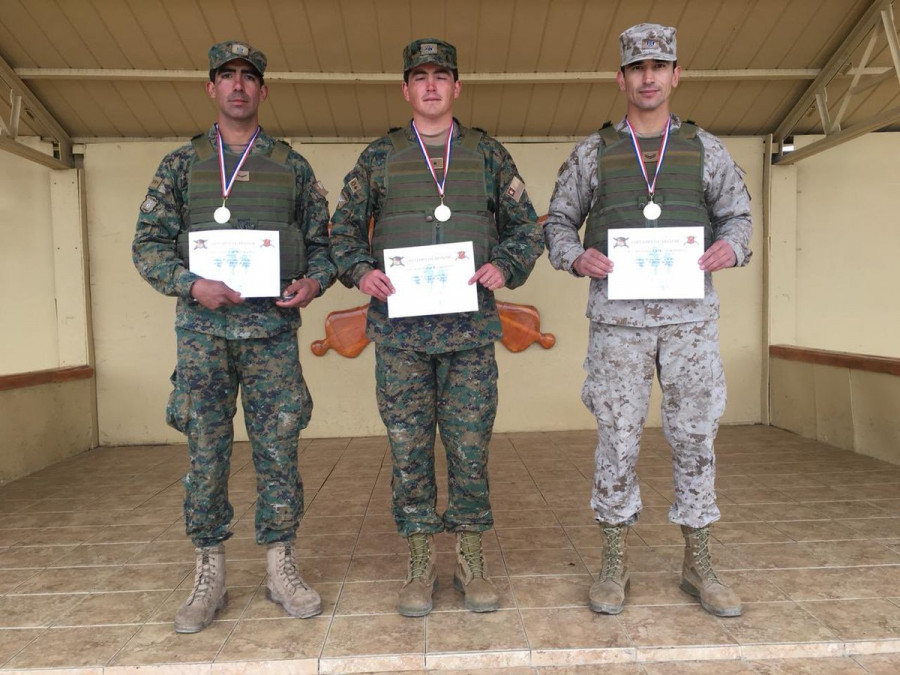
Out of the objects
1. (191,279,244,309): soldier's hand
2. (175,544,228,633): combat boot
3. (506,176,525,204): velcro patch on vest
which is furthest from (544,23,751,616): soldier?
(175,544,228,633): combat boot

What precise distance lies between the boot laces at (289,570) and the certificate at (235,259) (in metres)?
0.85

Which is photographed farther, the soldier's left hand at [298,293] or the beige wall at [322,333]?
the beige wall at [322,333]

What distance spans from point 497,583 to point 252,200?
5.04 feet

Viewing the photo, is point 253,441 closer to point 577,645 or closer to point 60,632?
point 60,632

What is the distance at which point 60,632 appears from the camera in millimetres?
2002

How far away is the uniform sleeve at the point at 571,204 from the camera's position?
7.04 feet

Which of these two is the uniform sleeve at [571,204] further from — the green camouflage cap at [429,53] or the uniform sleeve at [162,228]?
the uniform sleeve at [162,228]

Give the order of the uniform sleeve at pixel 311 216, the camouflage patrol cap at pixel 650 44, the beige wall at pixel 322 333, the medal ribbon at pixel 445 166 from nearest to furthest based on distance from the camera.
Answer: the camouflage patrol cap at pixel 650 44 < the medal ribbon at pixel 445 166 < the uniform sleeve at pixel 311 216 < the beige wall at pixel 322 333

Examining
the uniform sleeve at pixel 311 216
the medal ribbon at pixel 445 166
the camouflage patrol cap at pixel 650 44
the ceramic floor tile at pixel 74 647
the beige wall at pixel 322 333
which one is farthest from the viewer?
the beige wall at pixel 322 333

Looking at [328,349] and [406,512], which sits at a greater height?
[328,349]

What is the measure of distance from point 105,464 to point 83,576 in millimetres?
2188

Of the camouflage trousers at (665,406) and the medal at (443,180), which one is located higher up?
the medal at (443,180)

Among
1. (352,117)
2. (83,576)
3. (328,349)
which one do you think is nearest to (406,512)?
(83,576)

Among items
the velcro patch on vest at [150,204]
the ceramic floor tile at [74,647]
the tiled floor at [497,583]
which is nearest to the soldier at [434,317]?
the tiled floor at [497,583]
